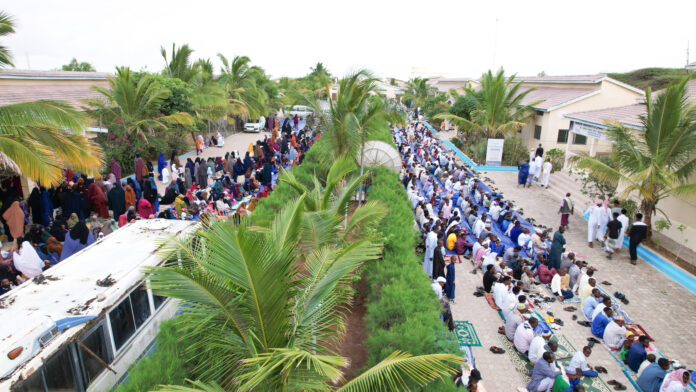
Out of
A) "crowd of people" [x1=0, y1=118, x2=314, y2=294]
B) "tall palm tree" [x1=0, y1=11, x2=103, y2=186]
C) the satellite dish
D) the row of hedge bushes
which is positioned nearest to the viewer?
the row of hedge bushes

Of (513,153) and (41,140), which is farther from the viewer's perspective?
(513,153)

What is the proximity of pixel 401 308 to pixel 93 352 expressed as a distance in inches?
146

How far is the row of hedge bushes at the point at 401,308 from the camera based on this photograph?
4.47m

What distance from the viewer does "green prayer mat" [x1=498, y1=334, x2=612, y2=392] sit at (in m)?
6.04

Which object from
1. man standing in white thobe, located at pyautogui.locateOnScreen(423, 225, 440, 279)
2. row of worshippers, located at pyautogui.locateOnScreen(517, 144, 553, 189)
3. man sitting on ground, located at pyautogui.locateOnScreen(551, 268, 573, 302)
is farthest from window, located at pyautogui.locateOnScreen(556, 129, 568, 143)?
man standing in white thobe, located at pyautogui.locateOnScreen(423, 225, 440, 279)

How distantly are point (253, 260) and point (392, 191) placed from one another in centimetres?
783

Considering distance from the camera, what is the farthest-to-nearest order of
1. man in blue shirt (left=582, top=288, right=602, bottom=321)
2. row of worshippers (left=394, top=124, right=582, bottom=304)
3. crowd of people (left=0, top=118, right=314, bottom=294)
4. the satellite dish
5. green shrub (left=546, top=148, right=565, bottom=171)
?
green shrub (left=546, top=148, right=565, bottom=171), the satellite dish, row of worshippers (left=394, top=124, right=582, bottom=304), crowd of people (left=0, top=118, right=314, bottom=294), man in blue shirt (left=582, top=288, right=602, bottom=321)

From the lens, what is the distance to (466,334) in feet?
24.0

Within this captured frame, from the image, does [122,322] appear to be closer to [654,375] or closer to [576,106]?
[654,375]

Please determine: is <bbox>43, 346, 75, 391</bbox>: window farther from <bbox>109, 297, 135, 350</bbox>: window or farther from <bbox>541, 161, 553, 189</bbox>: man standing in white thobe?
<bbox>541, 161, 553, 189</bbox>: man standing in white thobe

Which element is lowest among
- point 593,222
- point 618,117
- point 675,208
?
point 593,222

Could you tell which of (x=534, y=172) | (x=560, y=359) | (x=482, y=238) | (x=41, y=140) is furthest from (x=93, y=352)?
(x=534, y=172)

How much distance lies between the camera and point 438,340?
181 inches

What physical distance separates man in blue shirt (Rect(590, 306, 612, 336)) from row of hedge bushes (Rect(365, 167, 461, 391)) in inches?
126
